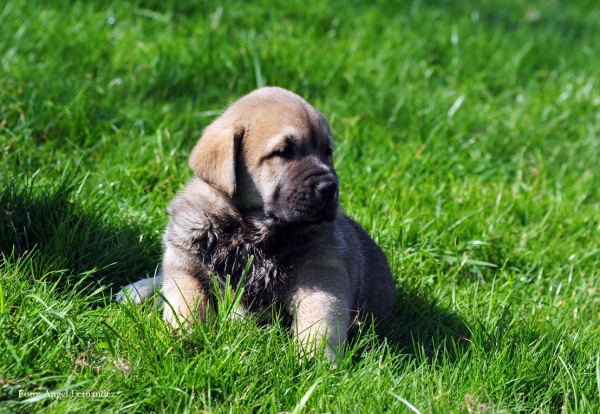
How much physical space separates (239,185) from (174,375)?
1.04 meters

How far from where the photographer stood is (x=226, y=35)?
6.68 meters

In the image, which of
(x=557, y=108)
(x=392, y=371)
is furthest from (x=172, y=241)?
(x=557, y=108)

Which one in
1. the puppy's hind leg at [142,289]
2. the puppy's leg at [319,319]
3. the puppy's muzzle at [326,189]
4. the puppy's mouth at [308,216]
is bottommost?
the puppy's hind leg at [142,289]

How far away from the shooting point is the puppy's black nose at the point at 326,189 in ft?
11.6

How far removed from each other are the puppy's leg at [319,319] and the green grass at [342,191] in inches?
3.6

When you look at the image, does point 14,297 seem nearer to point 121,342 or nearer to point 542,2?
point 121,342

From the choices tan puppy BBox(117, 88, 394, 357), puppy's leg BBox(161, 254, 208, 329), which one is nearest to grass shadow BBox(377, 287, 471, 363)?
tan puppy BBox(117, 88, 394, 357)

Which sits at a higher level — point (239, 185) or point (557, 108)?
point (239, 185)

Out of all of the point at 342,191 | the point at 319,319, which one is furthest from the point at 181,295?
the point at 342,191

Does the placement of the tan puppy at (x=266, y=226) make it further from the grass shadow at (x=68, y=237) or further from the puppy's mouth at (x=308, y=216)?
the grass shadow at (x=68, y=237)

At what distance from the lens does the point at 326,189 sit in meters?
3.53

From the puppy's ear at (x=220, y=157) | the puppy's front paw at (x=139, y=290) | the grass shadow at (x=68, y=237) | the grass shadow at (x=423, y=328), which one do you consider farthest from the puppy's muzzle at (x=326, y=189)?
the grass shadow at (x=68, y=237)

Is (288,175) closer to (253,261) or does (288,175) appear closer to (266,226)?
(266,226)

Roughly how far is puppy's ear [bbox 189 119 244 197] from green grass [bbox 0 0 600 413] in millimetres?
680
